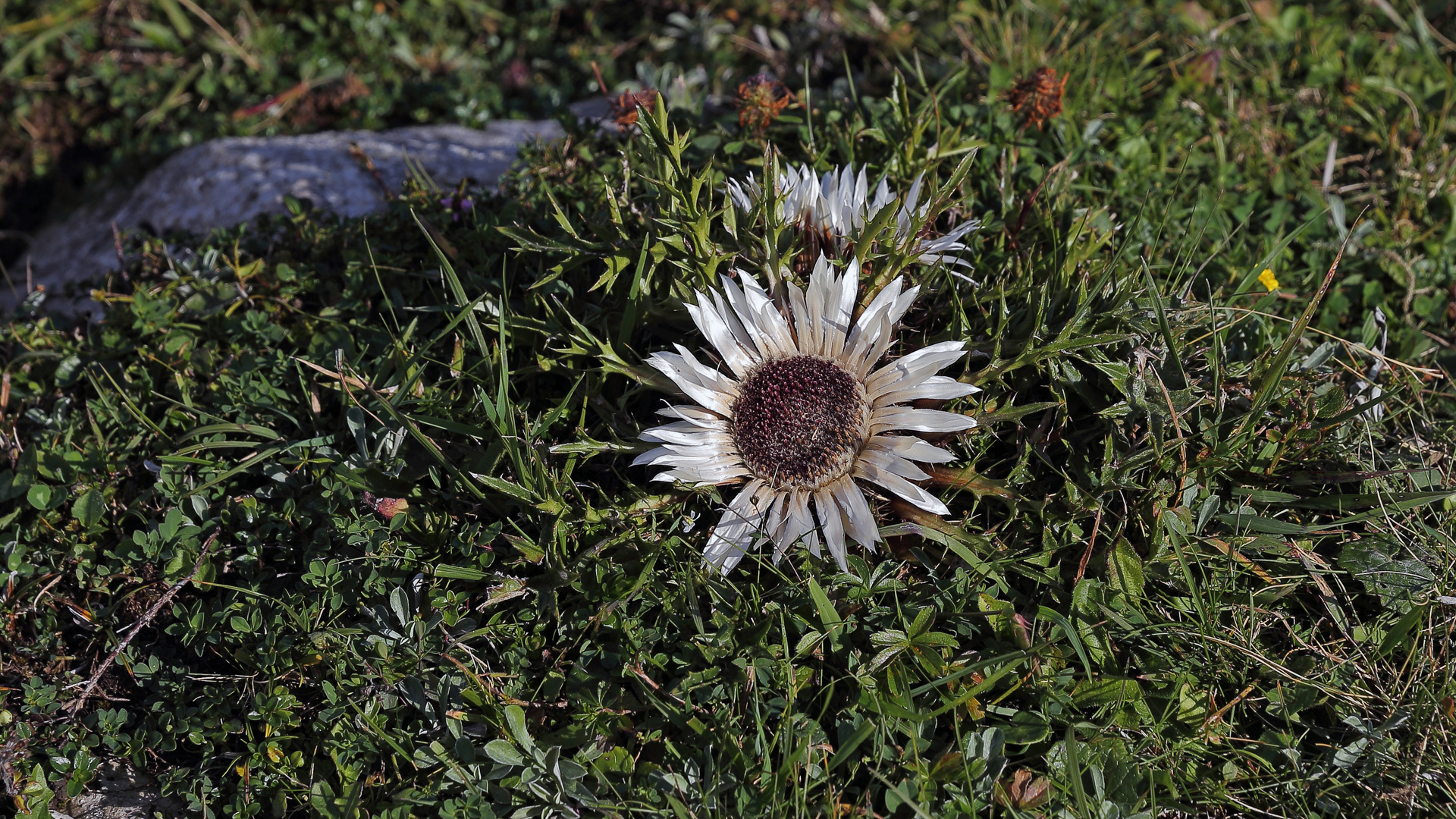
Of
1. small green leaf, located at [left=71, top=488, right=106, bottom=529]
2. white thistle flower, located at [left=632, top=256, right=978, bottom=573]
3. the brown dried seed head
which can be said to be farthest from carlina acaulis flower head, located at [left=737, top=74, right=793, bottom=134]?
small green leaf, located at [left=71, top=488, right=106, bottom=529]

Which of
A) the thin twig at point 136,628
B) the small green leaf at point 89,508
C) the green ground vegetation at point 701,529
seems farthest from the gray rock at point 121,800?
the small green leaf at point 89,508

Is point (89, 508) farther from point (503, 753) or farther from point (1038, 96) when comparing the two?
point (1038, 96)

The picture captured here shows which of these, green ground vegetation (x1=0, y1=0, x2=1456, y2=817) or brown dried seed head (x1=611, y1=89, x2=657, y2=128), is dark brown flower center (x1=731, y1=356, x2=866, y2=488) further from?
brown dried seed head (x1=611, y1=89, x2=657, y2=128)

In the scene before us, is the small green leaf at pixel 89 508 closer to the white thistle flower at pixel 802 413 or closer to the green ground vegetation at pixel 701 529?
the green ground vegetation at pixel 701 529

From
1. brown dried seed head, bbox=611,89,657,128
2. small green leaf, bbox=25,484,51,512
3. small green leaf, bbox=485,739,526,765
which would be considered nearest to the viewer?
small green leaf, bbox=485,739,526,765

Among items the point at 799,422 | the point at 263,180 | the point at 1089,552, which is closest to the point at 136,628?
the point at 799,422
